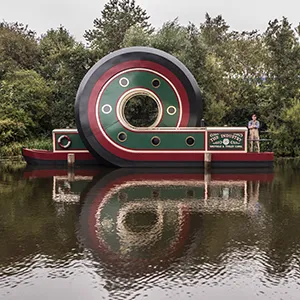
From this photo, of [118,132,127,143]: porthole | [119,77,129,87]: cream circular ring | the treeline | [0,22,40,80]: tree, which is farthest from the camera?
[0,22,40,80]: tree

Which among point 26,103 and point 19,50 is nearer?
point 26,103

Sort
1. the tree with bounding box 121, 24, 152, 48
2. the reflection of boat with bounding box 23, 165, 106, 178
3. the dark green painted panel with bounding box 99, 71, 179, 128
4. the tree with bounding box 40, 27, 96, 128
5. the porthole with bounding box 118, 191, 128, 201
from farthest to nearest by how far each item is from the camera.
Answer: the tree with bounding box 40, 27, 96, 128
the tree with bounding box 121, 24, 152, 48
the dark green painted panel with bounding box 99, 71, 179, 128
the reflection of boat with bounding box 23, 165, 106, 178
the porthole with bounding box 118, 191, 128, 201

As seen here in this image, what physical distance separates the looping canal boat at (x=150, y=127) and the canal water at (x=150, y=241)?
429 centimetres

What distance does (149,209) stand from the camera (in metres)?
8.67

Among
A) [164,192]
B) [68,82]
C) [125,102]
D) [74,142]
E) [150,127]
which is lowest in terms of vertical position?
[164,192]

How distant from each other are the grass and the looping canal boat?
638 centimetres

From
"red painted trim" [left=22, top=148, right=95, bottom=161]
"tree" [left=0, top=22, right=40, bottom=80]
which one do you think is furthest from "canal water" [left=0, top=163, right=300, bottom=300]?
"tree" [left=0, top=22, right=40, bottom=80]

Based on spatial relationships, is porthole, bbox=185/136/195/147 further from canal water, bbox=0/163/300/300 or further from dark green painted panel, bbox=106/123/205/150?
canal water, bbox=0/163/300/300

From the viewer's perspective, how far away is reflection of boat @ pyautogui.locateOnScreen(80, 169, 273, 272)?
604 cm

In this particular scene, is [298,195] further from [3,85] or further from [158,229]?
[3,85]

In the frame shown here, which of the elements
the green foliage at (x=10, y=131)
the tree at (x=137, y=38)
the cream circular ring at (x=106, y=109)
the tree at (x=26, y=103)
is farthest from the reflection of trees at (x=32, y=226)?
the tree at (x=137, y=38)

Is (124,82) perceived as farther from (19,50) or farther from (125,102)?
(19,50)

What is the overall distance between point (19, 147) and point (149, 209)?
15.4 m

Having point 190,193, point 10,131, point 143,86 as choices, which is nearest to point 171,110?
point 143,86
